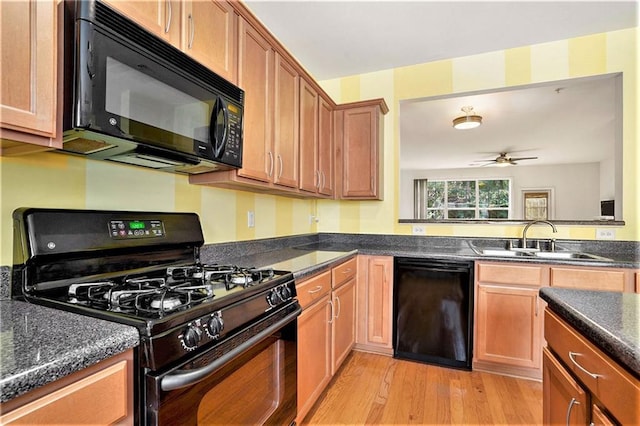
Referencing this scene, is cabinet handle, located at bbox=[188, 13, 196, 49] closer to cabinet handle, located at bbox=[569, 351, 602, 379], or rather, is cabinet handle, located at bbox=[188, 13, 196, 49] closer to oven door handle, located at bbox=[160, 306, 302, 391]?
oven door handle, located at bbox=[160, 306, 302, 391]

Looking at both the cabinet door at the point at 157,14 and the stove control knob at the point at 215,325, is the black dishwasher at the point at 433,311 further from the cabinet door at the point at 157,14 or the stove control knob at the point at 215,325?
the cabinet door at the point at 157,14

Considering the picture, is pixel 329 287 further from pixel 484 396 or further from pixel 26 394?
pixel 26 394

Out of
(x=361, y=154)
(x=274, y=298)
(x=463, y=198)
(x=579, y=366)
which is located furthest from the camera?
(x=463, y=198)

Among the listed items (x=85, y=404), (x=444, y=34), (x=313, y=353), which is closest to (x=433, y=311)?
(x=313, y=353)

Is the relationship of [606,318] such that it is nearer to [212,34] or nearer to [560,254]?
[212,34]

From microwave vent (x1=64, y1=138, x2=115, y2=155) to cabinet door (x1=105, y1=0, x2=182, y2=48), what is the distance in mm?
436

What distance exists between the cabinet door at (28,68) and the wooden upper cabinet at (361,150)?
228cm

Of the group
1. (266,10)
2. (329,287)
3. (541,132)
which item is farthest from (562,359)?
(541,132)

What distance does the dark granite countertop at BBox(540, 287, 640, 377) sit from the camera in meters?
0.70

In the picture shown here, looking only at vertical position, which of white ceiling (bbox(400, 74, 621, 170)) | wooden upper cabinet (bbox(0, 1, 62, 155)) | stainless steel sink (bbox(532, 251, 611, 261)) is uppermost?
white ceiling (bbox(400, 74, 621, 170))

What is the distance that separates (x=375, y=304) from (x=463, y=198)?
669 centimetres

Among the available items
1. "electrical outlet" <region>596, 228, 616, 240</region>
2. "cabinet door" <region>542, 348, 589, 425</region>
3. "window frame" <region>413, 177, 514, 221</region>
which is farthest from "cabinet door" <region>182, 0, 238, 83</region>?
"window frame" <region>413, 177, 514, 221</region>

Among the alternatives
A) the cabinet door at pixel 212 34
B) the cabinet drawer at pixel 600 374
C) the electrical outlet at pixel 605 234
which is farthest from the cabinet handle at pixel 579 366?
the electrical outlet at pixel 605 234

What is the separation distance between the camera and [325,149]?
2.79 metres
